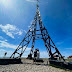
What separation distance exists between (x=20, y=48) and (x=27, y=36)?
4641mm

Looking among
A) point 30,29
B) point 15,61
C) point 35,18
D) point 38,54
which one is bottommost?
point 15,61

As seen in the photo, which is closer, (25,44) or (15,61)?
(15,61)

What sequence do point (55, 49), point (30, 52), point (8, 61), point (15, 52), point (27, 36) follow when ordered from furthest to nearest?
point (30, 52) < point (27, 36) < point (15, 52) < point (55, 49) < point (8, 61)

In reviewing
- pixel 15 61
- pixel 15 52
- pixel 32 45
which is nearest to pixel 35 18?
pixel 32 45

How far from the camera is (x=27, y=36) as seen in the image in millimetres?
20219

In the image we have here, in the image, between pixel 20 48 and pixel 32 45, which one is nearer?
pixel 20 48

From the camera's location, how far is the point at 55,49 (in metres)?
17.2

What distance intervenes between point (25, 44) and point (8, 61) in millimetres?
6849

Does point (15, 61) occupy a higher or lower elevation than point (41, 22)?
lower

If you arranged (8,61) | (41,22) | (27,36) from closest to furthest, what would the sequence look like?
(8,61) < (27,36) < (41,22)

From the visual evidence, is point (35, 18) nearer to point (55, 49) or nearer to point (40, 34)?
point (40, 34)

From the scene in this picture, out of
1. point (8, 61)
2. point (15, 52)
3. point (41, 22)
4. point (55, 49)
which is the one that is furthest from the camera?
point (41, 22)

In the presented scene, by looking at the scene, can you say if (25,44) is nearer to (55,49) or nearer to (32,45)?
(32,45)

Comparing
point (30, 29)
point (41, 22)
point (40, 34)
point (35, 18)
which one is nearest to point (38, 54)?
point (40, 34)
